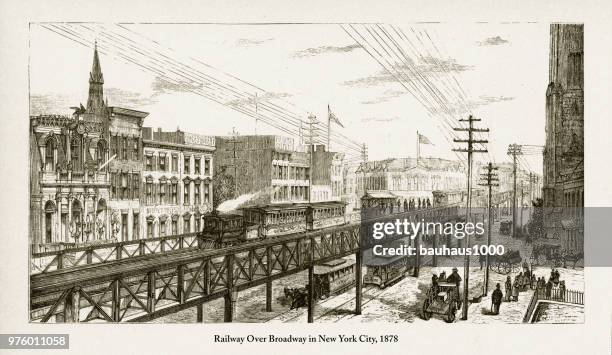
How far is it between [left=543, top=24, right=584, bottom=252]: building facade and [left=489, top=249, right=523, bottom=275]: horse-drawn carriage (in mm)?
579

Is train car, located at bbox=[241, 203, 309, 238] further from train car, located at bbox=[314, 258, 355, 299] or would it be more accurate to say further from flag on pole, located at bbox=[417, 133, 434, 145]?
flag on pole, located at bbox=[417, 133, 434, 145]

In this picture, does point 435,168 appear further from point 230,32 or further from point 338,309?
point 230,32

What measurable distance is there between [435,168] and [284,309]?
3.28 m

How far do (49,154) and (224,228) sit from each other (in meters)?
2.74

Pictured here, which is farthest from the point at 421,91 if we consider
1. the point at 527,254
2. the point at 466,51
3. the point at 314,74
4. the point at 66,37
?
the point at 66,37

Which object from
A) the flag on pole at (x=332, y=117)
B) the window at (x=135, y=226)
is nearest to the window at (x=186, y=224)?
the window at (x=135, y=226)

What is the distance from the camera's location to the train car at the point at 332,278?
349 inches

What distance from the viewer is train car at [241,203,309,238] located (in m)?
8.59

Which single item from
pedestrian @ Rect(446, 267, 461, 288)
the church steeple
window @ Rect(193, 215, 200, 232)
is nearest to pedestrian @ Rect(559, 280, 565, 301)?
pedestrian @ Rect(446, 267, 461, 288)

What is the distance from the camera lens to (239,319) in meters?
8.25

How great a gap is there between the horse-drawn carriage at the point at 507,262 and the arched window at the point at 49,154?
6.67m

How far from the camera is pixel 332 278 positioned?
9.26 metres

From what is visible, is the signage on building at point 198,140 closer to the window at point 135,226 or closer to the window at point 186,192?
the window at point 186,192

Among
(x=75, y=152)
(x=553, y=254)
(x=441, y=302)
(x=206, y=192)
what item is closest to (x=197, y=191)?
(x=206, y=192)
